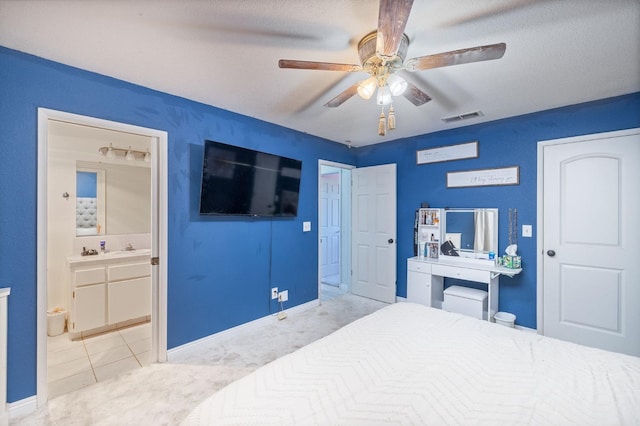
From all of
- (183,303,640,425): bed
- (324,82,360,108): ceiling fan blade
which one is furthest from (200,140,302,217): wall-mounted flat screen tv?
(183,303,640,425): bed

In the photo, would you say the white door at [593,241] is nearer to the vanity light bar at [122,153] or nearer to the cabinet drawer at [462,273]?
the cabinet drawer at [462,273]

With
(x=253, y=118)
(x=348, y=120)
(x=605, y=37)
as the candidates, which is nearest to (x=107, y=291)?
(x=253, y=118)

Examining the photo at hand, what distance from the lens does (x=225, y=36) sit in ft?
5.39

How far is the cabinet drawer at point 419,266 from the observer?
3.27 m

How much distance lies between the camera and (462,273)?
299 cm

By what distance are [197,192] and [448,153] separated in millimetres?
3077

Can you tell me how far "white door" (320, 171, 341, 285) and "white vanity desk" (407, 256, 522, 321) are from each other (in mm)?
2129

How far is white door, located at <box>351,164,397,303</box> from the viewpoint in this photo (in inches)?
155

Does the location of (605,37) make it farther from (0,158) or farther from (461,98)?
(0,158)

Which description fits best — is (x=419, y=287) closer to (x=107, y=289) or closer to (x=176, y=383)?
(x=176, y=383)

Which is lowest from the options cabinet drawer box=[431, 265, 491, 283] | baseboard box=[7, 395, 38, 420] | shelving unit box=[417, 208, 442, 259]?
baseboard box=[7, 395, 38, 420]

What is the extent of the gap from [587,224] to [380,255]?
2304mm

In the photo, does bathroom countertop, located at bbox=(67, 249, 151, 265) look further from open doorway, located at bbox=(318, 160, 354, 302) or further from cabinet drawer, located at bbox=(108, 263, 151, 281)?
open doorway, located at bbox=(318, 160, 354, 302)

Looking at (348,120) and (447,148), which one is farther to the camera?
(447,148)
